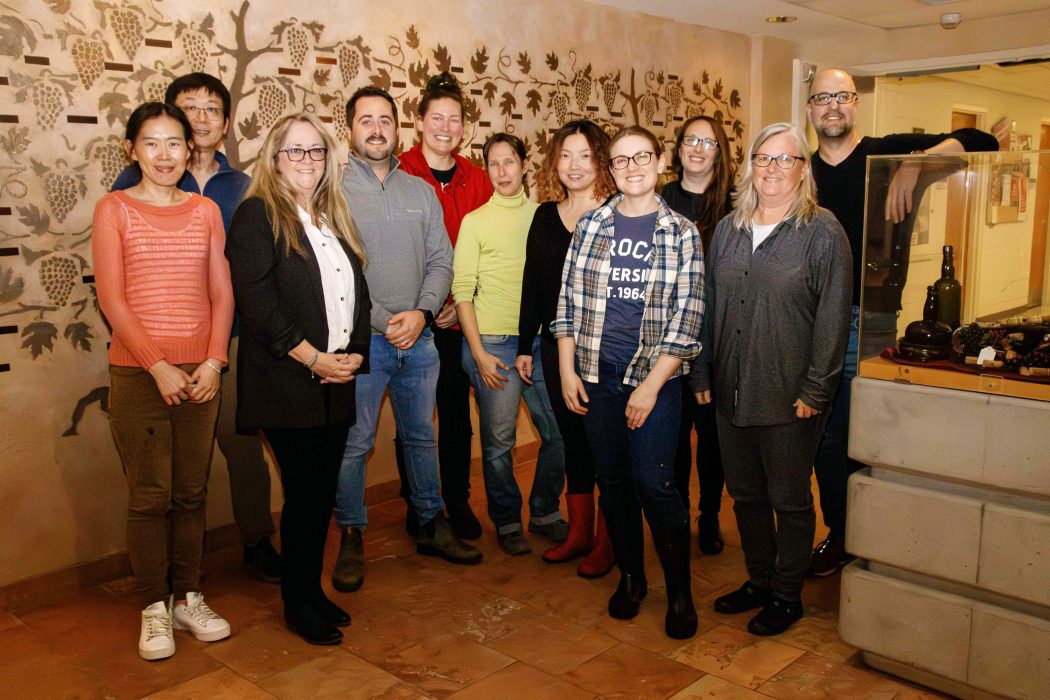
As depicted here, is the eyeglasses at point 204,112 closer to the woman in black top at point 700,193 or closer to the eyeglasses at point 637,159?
the eyeglasses at point 637,159

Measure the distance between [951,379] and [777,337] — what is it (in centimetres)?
44

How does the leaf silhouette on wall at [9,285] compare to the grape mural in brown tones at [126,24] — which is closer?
the leaf silhouette on wall at [9,285]

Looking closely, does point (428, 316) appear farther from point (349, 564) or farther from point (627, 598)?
point (627, 598)

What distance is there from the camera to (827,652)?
2486mm

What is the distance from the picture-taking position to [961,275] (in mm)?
2238

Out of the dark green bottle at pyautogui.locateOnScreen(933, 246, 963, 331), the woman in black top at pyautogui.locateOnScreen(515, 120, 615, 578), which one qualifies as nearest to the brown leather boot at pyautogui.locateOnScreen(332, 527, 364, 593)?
the woman in black top at pyautogui.locateOnScreen(515, 120, 615, 578)

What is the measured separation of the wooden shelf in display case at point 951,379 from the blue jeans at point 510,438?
1.15 meters

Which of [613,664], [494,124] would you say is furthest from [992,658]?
[494,124]

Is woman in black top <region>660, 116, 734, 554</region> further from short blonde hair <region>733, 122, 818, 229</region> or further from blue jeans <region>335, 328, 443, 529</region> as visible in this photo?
blue jeans <region>335, 328, 443, 529</region>

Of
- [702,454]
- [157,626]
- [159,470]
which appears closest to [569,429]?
[702,454]

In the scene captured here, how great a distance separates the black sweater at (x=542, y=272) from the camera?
283cm

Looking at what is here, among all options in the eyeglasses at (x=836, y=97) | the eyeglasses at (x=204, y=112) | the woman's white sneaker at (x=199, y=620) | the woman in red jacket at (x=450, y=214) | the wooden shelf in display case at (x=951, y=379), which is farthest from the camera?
the woman in red jacket at (x=450, y=214)

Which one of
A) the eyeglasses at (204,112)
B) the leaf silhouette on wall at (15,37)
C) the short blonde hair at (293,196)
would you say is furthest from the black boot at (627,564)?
the leaf silhouette on wall at (15,37)

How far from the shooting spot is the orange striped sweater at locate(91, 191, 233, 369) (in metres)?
2.37
